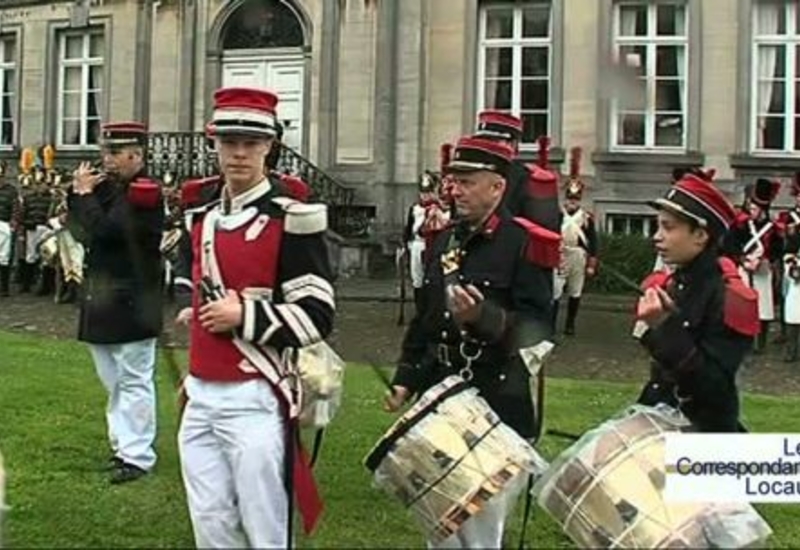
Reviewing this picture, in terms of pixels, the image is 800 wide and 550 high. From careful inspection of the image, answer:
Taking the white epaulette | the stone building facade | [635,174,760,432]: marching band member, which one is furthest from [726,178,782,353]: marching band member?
the white epaulette

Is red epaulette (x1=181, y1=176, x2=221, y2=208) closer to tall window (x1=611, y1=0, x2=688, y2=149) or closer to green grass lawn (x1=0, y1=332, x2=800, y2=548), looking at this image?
green grass lawn (x1=0, y1=332, x2=800, y2=548)

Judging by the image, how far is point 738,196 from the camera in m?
22.4

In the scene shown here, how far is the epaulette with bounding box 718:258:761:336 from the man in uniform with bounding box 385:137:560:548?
0.82 meters

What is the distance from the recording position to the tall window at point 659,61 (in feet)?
75.9

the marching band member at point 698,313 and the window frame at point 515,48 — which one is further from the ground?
the window frame at point 515,48

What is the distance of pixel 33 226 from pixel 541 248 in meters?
17.4

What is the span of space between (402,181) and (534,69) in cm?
319

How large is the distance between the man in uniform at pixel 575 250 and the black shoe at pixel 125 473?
31.3 feet

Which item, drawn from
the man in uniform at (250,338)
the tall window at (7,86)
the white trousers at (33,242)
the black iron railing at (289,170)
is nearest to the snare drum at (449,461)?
the man in uniform at (250,338)

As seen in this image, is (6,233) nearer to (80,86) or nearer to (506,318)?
(80,86)

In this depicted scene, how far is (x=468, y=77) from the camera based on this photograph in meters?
24.4

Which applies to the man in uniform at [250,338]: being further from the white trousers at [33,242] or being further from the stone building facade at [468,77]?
the white trousers at [33,242]

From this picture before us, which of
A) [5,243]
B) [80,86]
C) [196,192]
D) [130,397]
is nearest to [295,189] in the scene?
[196,192]

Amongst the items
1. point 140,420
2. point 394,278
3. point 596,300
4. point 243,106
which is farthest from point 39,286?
point 243,106
